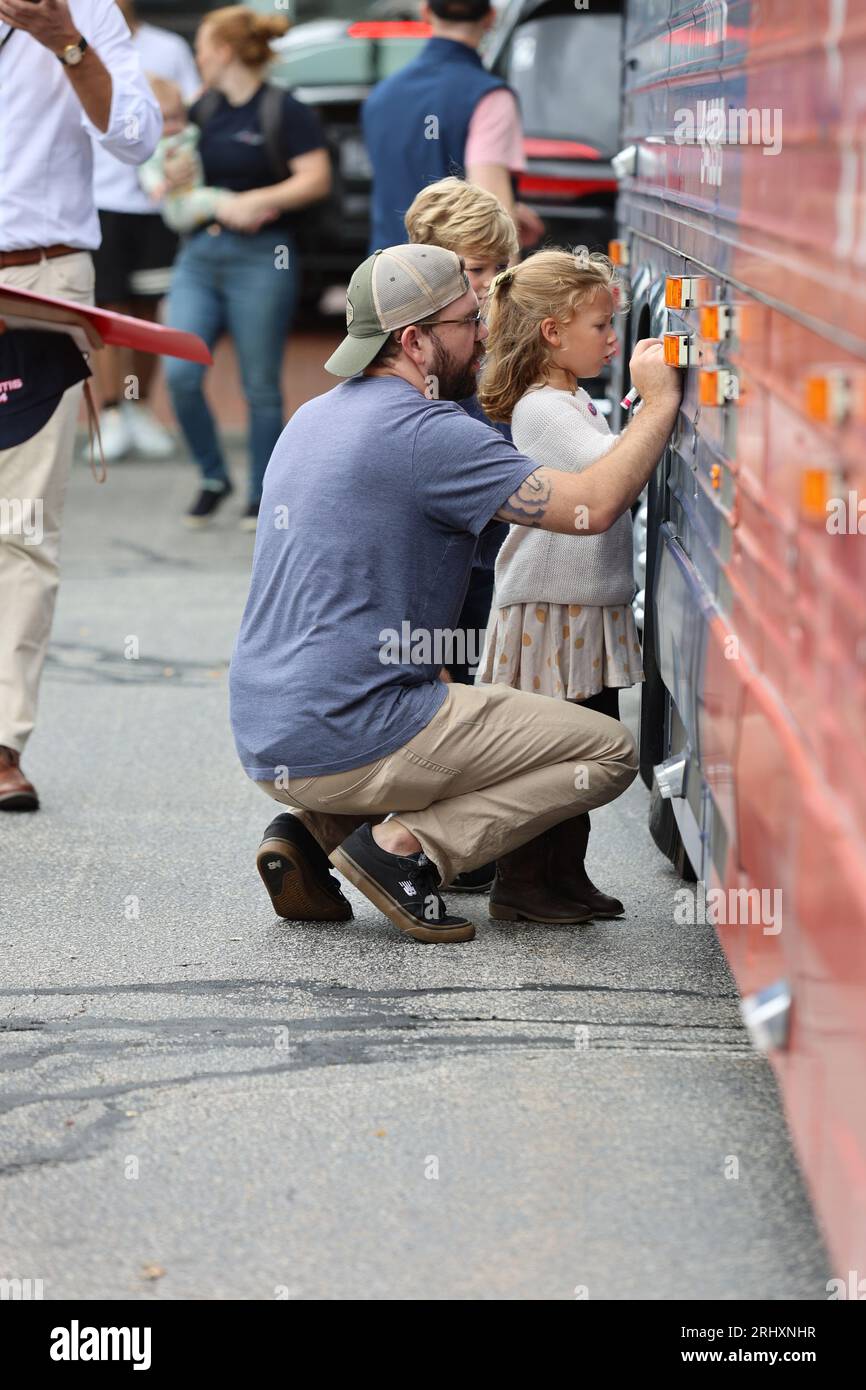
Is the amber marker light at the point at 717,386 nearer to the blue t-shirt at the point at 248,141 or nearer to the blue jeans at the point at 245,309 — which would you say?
the blue jeans at the point at 245,309

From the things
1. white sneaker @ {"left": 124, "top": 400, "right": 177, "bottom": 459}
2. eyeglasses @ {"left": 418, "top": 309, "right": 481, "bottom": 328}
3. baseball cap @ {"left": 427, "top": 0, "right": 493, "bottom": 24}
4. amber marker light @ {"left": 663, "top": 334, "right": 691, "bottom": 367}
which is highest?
baseball cap @ {"left": 427, "top": 0, "right": 493, "bottom": 24}

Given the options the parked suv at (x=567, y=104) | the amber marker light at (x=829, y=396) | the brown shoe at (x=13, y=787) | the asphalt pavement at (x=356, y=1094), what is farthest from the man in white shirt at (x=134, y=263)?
the amber marker light at (x=829, y=396)

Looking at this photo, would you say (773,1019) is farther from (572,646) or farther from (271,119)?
(271,119)

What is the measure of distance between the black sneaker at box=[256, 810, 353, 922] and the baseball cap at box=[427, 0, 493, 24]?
10.1 ft

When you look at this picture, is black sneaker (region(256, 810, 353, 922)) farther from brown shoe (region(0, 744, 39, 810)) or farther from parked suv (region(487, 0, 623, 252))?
parked suv (region(487, 0, 623, 252))

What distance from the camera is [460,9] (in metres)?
6.11

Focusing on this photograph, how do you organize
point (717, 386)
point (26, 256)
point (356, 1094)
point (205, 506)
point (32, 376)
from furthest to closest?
point (205, 506)
point (26, 256)
point (32, 376)
point (356, 1094)
point (717, 386)

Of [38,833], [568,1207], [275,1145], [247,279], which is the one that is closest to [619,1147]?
[568,1207]

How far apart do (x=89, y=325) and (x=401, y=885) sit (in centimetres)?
179

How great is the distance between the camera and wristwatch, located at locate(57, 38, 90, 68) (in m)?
4.85

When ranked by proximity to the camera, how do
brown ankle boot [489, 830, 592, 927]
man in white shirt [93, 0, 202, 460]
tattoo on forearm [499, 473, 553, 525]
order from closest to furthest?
1. tattoo on forearm [499, 473, 553, 525]
2. brown ankle boot [489, 830, 592, 927]
3. man in white shirt [93, 0, 202, 460]

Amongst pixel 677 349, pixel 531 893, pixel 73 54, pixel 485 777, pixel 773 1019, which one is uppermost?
pixel 73 54

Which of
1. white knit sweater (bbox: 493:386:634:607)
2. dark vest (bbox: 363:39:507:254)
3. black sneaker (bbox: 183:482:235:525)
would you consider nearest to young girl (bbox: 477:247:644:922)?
white knit sweater (bbox: 493:386:634:607)

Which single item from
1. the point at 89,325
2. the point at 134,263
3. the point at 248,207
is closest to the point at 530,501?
the point at 89,325
